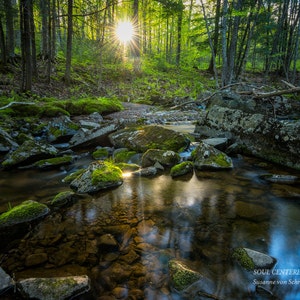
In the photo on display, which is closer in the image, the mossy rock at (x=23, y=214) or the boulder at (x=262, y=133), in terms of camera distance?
the mossy rock at (x=23, y=214)

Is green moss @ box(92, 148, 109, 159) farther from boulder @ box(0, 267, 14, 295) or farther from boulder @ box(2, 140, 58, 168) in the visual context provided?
boulder @ box(0, 267, 14, 295)

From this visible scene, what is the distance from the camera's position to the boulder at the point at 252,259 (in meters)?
2.52

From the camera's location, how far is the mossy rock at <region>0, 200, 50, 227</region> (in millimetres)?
3304

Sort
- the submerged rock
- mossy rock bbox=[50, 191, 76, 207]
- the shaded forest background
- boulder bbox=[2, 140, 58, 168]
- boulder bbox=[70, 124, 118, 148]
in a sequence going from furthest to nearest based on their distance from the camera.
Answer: the shaded forest background
boulder bbox=[70, 124, 118, 148]
boulder bbox=[2, 140, 58, 168]
the submerged rock
mossy rock bbox=[50, 191, 76, 207]

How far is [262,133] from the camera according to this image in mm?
6090

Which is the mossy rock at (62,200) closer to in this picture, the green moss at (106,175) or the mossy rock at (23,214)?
the mossy rock at (23,214)

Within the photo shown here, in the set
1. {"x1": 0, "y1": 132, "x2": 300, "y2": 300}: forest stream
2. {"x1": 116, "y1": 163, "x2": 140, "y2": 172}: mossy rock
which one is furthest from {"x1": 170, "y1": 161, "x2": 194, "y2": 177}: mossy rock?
{"x1": 116, "y1": 163, "x2": 140, "y2": 172}: mossy rock

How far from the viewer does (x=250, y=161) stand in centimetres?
609

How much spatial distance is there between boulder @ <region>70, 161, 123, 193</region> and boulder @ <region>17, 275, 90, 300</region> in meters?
2.21

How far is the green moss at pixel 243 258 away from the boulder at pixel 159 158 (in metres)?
3.20

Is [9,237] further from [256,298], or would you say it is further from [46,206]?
[256,298]

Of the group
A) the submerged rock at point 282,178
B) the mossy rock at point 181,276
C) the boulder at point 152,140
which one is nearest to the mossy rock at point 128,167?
the boulder at point 152,140

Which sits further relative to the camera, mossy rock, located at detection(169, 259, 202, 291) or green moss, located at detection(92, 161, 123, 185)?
green moss, located at detection(92, 161, 123, 185)

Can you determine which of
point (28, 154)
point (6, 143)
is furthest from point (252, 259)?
point (6, 143)
